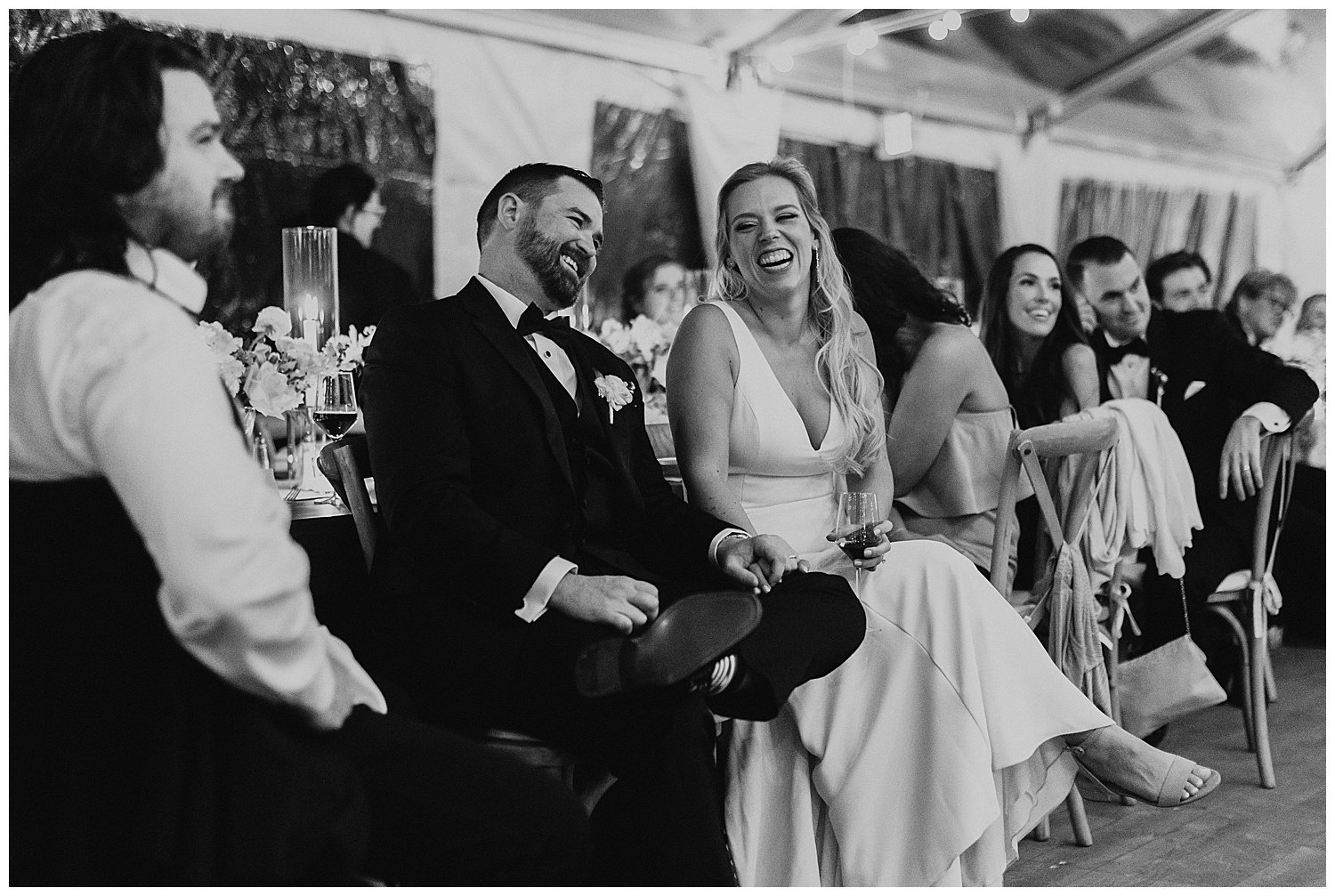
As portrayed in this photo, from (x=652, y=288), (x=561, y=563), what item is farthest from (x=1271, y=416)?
(x=652, y=288)

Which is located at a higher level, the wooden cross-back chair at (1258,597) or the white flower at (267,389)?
the white flower at (267,389)

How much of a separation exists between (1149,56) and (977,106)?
1.08m

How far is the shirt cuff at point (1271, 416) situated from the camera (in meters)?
3.43

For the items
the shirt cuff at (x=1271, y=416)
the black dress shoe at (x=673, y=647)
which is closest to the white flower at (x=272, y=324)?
the black dress shoe at (x=673, y=647)

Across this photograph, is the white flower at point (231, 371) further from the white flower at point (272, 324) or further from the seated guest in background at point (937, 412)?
the seated guest in background at point (937, 412)

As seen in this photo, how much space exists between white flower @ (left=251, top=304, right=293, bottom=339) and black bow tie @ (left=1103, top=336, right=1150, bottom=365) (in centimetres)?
273

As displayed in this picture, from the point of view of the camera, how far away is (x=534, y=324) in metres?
2.33

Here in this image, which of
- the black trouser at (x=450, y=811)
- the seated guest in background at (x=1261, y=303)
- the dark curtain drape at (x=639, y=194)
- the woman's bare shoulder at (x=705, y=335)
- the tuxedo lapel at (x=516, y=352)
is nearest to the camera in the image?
the black trouser at (x=450, y=811)

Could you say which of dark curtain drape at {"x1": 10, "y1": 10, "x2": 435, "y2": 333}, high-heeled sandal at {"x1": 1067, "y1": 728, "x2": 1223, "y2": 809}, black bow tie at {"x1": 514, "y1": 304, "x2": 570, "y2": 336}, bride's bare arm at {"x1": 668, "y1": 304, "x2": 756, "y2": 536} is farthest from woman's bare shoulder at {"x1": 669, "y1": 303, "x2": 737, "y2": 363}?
dark curtain drape at {"x1": 10, "y1": 10, "x2": 435, "y2": 333}

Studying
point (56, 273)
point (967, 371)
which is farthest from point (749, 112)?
point (56, 273)

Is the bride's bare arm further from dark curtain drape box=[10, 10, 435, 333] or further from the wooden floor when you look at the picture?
dark curtain drape box=[10, 10, 435, 333]

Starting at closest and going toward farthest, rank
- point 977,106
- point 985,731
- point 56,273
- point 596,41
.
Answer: point 56,273 → point 985,731 → point 596,41 → point 977,106

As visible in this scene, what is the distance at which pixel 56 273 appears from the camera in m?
1.33

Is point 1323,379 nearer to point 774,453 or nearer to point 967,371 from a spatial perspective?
point 967,371
